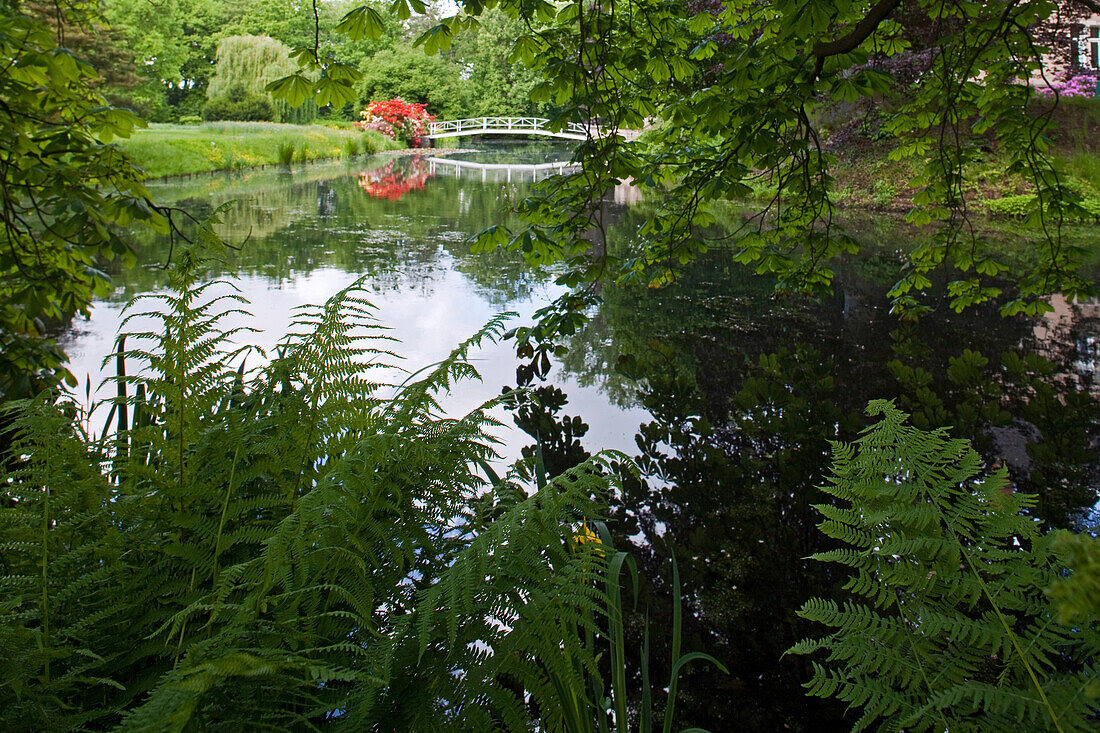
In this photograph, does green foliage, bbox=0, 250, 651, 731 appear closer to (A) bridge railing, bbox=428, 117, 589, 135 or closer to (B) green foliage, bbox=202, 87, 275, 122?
(A) bridge railing, bbox=428, 117, 589, 135

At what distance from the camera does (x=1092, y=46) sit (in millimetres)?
13055

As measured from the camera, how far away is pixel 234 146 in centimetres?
1501

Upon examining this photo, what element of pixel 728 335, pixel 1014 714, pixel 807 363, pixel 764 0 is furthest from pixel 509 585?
pixel 764 0

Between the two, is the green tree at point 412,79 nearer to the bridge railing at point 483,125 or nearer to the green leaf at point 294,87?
the bridge railing at point 483,125

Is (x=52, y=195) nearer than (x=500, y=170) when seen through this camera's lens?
Yes

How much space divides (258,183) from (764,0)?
10.5m

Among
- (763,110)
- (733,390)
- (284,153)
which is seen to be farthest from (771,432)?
(284,153)

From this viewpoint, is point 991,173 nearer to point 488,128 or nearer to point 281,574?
point 281,574

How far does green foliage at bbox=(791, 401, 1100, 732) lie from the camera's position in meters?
0.64

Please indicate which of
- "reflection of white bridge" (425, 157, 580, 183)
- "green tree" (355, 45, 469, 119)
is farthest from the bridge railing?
"reflection of white bridge" (425, 157, 580, 183)

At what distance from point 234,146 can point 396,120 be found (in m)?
11.9

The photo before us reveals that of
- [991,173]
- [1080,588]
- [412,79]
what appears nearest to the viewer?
[1080,588]

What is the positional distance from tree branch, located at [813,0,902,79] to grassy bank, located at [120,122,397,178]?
33.8 ft

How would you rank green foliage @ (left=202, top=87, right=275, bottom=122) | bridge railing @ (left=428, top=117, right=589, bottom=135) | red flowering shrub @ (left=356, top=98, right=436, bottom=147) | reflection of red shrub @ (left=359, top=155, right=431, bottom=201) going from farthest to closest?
bridge railing @ (left=428, top=117, right=589, bottom=135)
red flowering shrub @ (left=356, top=98, right=436, bottom=147)
green foliage @ (left=202, top=87, right=275, bottom=122)
reflection of red shrub @ (left=359, top=155, right=431, bottom=201)
